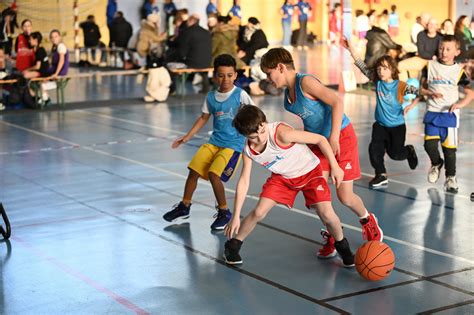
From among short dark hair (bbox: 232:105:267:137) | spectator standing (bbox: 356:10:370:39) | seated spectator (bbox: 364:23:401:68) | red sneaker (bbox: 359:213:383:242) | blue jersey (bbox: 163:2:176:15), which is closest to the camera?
short dark hair (bbox: 232:105:267:137)

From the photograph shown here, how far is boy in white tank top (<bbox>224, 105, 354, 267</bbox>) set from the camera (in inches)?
273

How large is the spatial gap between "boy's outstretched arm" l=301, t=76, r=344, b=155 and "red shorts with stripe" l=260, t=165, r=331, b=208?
27 cm

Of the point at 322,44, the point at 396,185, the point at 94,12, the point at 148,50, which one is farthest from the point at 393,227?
the point at 322,44

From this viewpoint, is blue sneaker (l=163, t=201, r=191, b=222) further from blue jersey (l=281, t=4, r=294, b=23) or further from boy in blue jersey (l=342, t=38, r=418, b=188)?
blue jersey (l=281, t=4, r=294, b=23)

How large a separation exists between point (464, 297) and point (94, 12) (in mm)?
27400

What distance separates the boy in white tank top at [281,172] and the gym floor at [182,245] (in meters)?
0.34

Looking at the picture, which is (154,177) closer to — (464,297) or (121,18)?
(464,297)

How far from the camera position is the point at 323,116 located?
7.53 metres

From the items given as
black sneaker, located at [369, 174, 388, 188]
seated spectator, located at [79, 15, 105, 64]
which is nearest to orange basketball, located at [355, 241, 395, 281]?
black sneaker, located at [369, 174, 388, 188]

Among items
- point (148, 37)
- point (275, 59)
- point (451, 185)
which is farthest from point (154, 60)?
point (275, 59)

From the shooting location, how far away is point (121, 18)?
28016 mm

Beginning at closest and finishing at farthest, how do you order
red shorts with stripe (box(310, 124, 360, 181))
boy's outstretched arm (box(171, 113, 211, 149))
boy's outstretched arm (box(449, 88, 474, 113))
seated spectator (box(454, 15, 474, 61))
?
red shorts with stripe (box(310, 124, 360, 181))
boy's outstretched arm (box(171, 113, 211, 149))
boy's outstretched arm (box(449, 88, 474, 113))
seated spectator (box(454, 15, 474, 61))

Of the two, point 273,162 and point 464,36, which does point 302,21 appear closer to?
point 464,36

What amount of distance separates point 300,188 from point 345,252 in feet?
2.12
